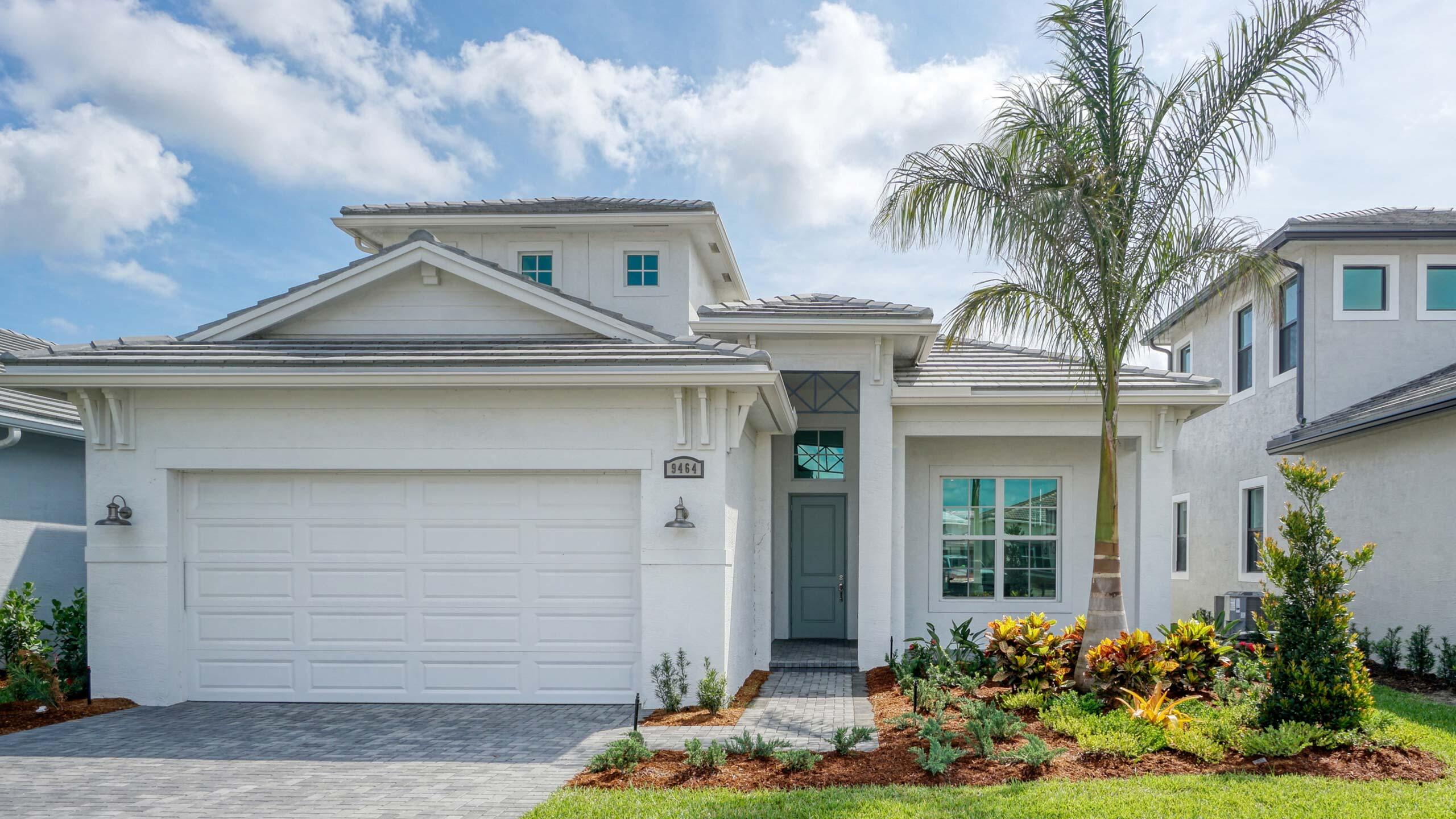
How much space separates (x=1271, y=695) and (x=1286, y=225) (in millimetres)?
8861

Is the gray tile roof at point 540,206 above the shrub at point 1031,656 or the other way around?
above

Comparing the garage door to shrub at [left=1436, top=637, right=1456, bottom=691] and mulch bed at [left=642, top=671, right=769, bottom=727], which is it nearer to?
mulch bed at [left=642, top=671, right=769, bottom=727]

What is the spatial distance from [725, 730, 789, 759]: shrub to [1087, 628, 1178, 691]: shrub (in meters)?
2.97

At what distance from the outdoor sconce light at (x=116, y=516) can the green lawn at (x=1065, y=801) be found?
5475mm

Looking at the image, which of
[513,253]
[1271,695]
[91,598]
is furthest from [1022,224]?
[91,598]

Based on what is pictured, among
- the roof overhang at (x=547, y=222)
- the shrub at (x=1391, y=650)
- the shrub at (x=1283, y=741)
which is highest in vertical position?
the roof overhang at (x=547, y=222)

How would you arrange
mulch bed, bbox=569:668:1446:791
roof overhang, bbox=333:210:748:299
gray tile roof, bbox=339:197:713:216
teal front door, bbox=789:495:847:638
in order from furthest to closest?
teal front door, bbox=789:495:847:638, gray tile roof, bbox=339:197:713:216, roof overhang, bbox=333:210:748:299, mulch bed, bbox=569:668:1446:791

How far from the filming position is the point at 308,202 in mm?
13516

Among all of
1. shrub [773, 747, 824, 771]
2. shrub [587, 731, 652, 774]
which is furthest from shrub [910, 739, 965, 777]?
shrub [587, 731, 652, 774]

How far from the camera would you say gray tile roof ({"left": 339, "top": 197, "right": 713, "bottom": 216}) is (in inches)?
496

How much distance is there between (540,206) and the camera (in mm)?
12977

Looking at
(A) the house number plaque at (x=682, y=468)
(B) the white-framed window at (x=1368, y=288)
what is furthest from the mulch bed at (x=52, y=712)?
(B) the white-framed window at (x=1368, y=288)

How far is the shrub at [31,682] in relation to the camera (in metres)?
8.05

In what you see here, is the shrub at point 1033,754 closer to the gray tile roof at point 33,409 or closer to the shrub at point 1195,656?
the shrub at point 1195,656
